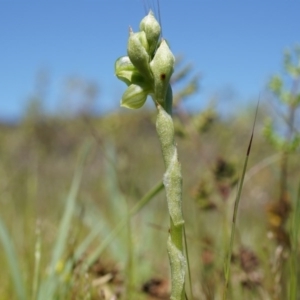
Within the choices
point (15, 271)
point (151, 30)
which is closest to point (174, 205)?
point (151, 30)

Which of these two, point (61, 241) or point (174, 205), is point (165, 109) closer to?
point (174, 205)

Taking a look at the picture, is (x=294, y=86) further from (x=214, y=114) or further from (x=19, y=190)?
(x=19, y=190)

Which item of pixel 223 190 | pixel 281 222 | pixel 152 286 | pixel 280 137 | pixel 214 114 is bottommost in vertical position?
pixel 152 286

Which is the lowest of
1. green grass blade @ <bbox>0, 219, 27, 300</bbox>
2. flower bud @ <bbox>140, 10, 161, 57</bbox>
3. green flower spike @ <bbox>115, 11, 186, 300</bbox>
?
green grass blade @ <bbox>0, 219, 27, 300</bbox>

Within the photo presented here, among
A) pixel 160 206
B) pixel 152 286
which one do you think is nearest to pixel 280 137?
pixel 152 286

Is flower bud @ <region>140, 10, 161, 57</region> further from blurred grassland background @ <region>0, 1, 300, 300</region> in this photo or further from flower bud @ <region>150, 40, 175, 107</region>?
Result: blurred grassland background @ <region>0, 1, 300, 300</region>

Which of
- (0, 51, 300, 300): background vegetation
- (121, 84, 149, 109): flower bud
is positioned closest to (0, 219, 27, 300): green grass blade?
(0, 51, 300, 300): background vegetation
